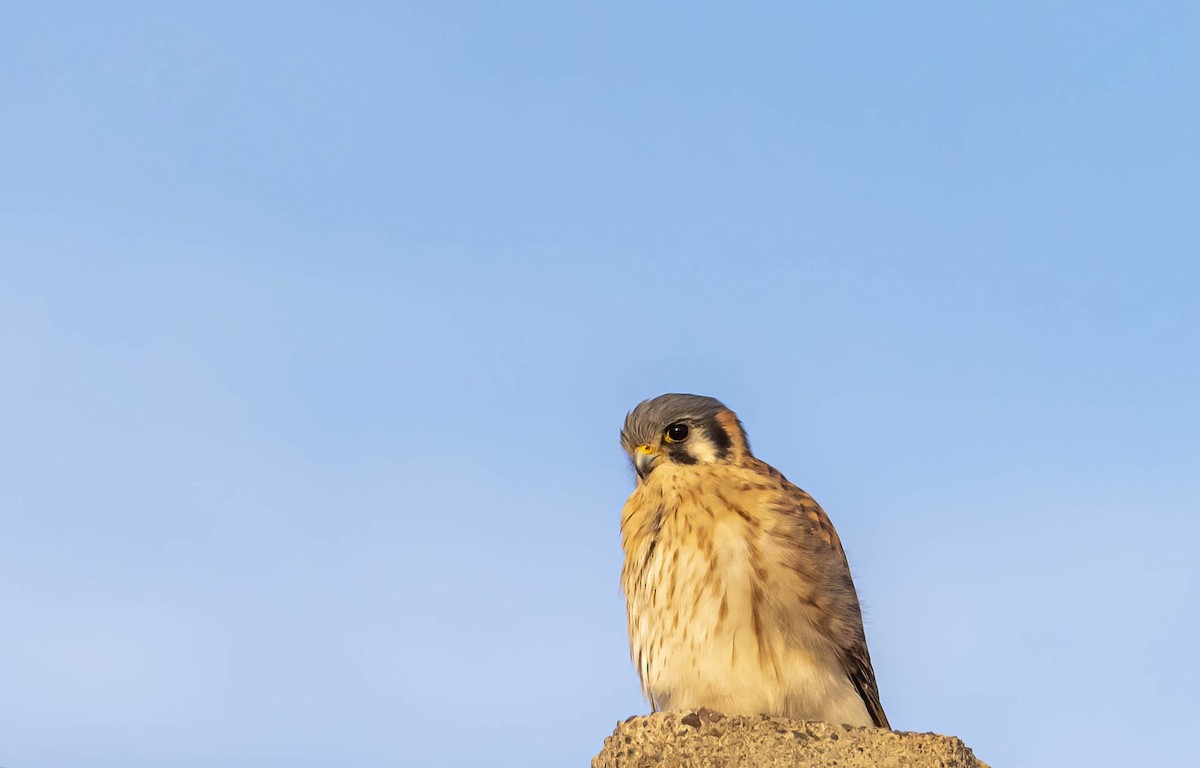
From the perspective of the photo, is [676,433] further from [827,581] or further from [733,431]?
[827,581]

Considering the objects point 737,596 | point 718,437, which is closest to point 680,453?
point 718,437

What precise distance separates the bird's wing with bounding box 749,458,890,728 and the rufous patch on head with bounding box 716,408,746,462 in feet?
0.47

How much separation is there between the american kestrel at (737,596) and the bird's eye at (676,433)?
0.07 feet

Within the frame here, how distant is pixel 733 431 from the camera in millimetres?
6367

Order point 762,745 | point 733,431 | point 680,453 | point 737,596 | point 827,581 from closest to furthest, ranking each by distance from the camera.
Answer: point 762,745
point 737,596
point 827,581
point 680,453
point 733,431

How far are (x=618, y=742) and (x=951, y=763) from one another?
1.13 metres

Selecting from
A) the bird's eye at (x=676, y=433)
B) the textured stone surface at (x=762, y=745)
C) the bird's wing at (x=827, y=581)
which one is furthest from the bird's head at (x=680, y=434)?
the textured stone surface at (x=762, y=745)

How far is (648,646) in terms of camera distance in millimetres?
5945

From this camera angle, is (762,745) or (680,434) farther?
(680,434)

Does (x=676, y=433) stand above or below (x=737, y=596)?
above

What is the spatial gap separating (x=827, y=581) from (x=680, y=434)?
0.96 m

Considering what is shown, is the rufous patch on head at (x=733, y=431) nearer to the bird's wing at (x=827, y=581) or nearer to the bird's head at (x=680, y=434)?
the bird's head at (x=680, y=434)

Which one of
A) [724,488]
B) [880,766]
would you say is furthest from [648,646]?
[880,766]

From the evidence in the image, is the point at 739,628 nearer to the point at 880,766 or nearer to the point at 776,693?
the point at 776,693
